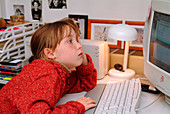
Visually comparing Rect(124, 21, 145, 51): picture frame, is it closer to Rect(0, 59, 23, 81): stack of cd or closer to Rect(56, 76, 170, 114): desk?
Rect(56, 76, 170, 114): desk

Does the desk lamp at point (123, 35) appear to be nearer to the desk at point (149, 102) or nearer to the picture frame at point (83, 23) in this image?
the desk at point (149, 102)

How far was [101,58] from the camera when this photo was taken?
1295 millimetres

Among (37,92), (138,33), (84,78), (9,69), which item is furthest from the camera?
(138,33)

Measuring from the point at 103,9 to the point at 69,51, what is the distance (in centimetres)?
76

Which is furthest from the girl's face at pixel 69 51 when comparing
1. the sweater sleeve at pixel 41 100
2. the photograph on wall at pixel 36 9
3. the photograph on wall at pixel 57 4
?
the photograph on wall at pixel 36 9

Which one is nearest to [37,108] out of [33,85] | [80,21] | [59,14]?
[33,85]

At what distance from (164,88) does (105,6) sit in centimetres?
85

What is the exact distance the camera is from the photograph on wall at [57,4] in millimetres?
1699

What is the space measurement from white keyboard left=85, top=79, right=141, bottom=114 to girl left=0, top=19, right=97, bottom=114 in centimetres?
6

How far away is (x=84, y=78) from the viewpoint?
1.13 metres

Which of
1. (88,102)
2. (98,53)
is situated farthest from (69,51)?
(98,53)

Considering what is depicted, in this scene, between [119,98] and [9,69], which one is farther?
[9,69]

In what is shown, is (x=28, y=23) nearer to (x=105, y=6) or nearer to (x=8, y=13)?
(x=8, y=13)

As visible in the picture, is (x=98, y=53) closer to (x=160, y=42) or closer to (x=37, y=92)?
(x=160, y=42)
